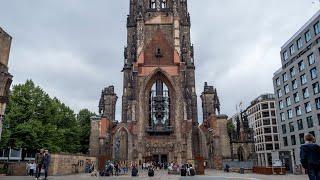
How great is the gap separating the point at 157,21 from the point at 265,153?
50486 millimetres

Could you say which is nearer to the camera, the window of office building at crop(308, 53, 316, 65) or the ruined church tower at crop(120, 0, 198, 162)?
the ruined church tower at crop(120, 0, 198, 162)

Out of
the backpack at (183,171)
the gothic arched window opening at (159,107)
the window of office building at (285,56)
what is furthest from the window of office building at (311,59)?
the backpack at (183,171)

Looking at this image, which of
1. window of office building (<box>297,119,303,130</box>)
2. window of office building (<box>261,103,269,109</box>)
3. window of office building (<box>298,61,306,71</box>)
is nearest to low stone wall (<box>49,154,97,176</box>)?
window of office building (<box>297,119,303,130</box>)

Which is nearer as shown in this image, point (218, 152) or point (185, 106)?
point (218, 152)

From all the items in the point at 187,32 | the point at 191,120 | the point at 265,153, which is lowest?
the point at 265,153

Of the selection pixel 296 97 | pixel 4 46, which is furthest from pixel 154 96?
pixel 4 46

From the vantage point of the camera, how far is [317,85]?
46.3 meters

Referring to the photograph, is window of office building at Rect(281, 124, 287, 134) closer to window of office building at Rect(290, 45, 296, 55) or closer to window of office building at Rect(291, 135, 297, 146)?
window of office building at Rect(291, 135, 297, 146)

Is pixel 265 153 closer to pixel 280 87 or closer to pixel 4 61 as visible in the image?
pixel 280 87

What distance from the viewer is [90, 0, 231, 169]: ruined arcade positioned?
44875 mm

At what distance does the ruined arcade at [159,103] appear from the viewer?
4488 cm

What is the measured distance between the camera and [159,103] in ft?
165

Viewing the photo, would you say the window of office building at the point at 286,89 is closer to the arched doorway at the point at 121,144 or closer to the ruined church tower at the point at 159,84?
the ruined church tower at the point at 159,84

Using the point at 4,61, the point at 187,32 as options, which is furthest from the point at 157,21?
the point at 4,61
